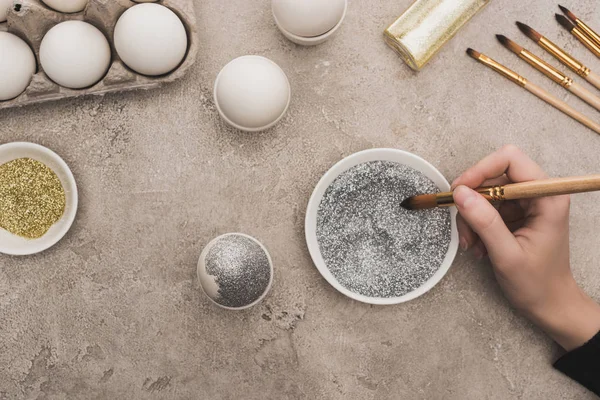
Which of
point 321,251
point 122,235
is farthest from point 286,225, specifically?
point 122,235

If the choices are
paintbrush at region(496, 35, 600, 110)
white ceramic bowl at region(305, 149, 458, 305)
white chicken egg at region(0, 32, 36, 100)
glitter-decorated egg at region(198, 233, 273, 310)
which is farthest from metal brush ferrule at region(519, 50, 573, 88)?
white chicken egg at region(0, 32, 36, 100)

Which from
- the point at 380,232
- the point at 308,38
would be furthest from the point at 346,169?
the point at 308,38

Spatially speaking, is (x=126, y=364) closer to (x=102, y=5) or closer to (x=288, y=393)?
(x=288, y=393)

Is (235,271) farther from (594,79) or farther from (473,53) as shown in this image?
(594,79)

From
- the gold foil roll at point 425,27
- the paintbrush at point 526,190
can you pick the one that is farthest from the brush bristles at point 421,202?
the gold foil roll at point 425,27

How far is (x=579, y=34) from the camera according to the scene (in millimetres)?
918

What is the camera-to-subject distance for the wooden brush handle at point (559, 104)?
2.94ft

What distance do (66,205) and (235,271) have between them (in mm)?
323

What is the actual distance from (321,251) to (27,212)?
19.9 inches

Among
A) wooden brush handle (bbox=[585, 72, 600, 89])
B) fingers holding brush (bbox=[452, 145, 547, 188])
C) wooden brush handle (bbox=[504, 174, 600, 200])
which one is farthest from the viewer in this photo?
wooden brush handle (bbox=[585, 72, 600, 89])

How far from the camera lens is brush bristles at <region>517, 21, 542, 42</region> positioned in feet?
2.94

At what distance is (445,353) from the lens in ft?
3.03

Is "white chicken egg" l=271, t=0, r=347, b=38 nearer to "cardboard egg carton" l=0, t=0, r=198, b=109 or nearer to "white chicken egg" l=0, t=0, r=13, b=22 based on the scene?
"cardboard egg carton" l=0, t=0, r=198, b=109

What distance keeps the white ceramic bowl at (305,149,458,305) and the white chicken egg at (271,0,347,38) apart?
0.21 meters
